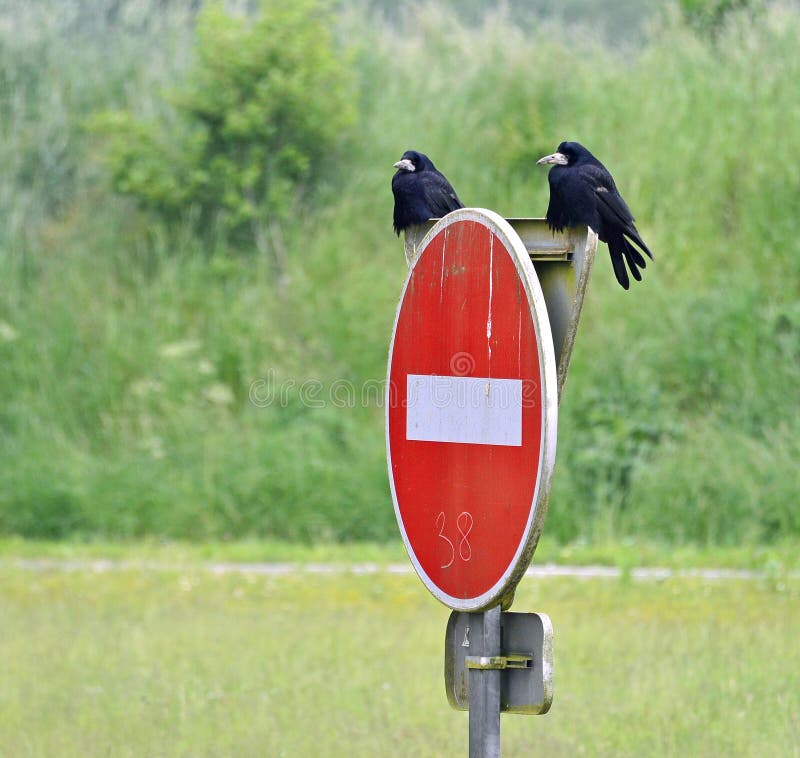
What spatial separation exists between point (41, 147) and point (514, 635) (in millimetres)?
14938

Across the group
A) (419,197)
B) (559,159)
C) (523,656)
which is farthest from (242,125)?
(523,656)

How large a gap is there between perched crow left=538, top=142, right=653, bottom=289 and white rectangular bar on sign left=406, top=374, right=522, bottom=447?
1.57 ft

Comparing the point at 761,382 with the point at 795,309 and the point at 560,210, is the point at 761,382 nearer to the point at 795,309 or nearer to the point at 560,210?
the point at 795,309

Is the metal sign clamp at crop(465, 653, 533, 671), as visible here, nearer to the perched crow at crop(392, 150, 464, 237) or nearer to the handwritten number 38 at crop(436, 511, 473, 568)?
the handwritten number 38 at crop(436, 511, 473, 568)

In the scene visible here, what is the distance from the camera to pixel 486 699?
11.3 feet

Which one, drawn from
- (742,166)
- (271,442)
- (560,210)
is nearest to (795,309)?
(742,166)

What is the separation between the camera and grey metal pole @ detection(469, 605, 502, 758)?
339 cm

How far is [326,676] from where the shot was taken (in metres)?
7.59

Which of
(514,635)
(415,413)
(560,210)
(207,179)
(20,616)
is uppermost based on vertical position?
(207,179)

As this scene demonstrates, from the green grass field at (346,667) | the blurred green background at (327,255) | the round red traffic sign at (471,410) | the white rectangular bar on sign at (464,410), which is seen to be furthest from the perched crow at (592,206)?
the blurred green background at (327,255)

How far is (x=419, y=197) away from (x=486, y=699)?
6.02 feet

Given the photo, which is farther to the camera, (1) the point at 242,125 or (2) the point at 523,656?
(1) the point at 242,125

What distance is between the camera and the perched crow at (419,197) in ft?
15.3

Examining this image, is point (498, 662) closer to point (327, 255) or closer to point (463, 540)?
point (463, 540)
